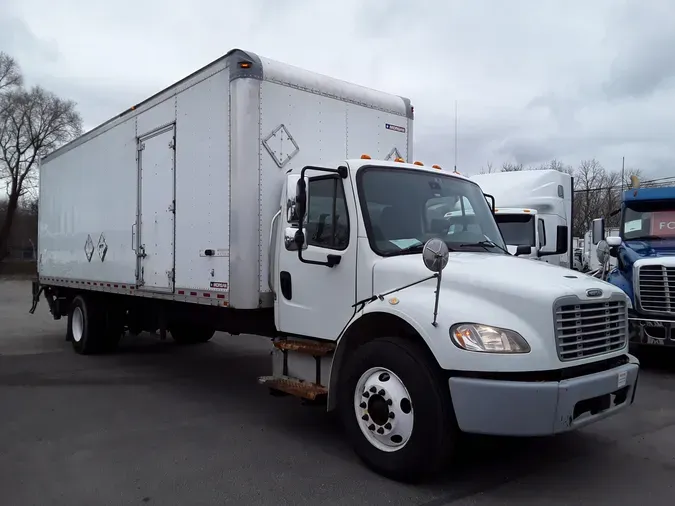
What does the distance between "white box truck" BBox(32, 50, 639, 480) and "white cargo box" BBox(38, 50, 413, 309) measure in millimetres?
22

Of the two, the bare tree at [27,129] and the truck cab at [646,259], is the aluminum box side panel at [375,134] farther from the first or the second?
the bare tree at [27,129]

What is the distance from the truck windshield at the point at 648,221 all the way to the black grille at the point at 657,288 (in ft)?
4.62

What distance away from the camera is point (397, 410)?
4355 mm

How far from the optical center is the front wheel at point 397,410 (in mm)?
4141

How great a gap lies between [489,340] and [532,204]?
9818 mm

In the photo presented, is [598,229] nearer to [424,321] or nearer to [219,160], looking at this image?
[219,160]

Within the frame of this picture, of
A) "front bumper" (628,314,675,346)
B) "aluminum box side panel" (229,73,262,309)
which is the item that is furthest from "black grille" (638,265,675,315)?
"aluminum box side panel" (229,73,262,309)

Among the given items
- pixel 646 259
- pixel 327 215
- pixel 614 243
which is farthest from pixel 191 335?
pixel 646 259

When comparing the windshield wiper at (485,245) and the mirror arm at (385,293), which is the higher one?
the windshield wiper at (485,245)

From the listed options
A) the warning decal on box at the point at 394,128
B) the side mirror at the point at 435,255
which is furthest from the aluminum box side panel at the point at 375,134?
the side mirror at the point at 435,255

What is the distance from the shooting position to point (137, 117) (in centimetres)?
827

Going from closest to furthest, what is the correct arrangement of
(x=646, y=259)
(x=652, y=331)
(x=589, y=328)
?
1. (x=589, y=328)
2. (x=652, y=331)
3. (x=646, y=259)

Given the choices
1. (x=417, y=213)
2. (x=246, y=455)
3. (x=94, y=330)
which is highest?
(x=417, y=213)

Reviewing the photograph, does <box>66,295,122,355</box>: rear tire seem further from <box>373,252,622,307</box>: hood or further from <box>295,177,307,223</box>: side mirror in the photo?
<box>373,252,622,307</box>: hood
